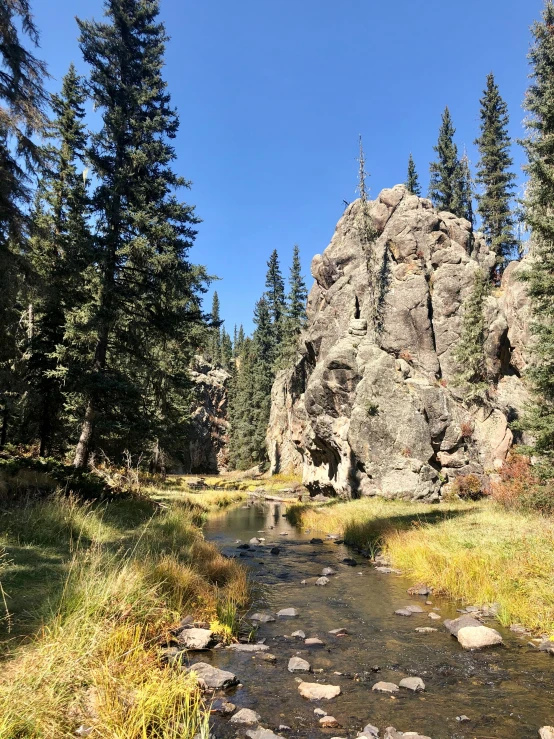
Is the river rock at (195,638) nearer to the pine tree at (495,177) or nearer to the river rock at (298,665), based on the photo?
the river rock at (298,665)

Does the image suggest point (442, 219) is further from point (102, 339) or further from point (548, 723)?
point (548, 723)

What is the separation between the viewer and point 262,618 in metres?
9.61

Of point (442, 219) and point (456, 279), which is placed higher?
point (442, 219)

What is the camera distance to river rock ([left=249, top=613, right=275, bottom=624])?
955cm

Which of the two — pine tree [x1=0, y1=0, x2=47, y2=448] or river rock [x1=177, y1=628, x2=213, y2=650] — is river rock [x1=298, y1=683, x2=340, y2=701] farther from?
pine tree [x1=0, y1=0, x2=47, y2=448]

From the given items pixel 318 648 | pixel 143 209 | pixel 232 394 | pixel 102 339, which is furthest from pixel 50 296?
pixel 232 394

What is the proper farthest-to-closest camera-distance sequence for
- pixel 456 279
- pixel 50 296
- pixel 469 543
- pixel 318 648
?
pixel 456 279, pixel 50 296, pixel 469 543, pixel 318 648

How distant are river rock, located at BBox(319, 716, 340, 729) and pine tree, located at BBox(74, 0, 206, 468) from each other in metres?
14.2

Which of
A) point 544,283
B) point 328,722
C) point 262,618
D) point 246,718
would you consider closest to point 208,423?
point 544,283

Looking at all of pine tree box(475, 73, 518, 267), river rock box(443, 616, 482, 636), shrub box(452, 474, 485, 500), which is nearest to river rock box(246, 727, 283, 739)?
river rock box(443, 616, 482, 636)

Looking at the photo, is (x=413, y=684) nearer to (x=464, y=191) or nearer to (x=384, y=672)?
(x=384, y=672)

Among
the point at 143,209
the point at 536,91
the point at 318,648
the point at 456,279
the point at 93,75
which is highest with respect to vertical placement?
the point at 536,91

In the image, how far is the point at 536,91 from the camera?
2472 centimetres

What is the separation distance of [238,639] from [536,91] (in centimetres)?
3088
